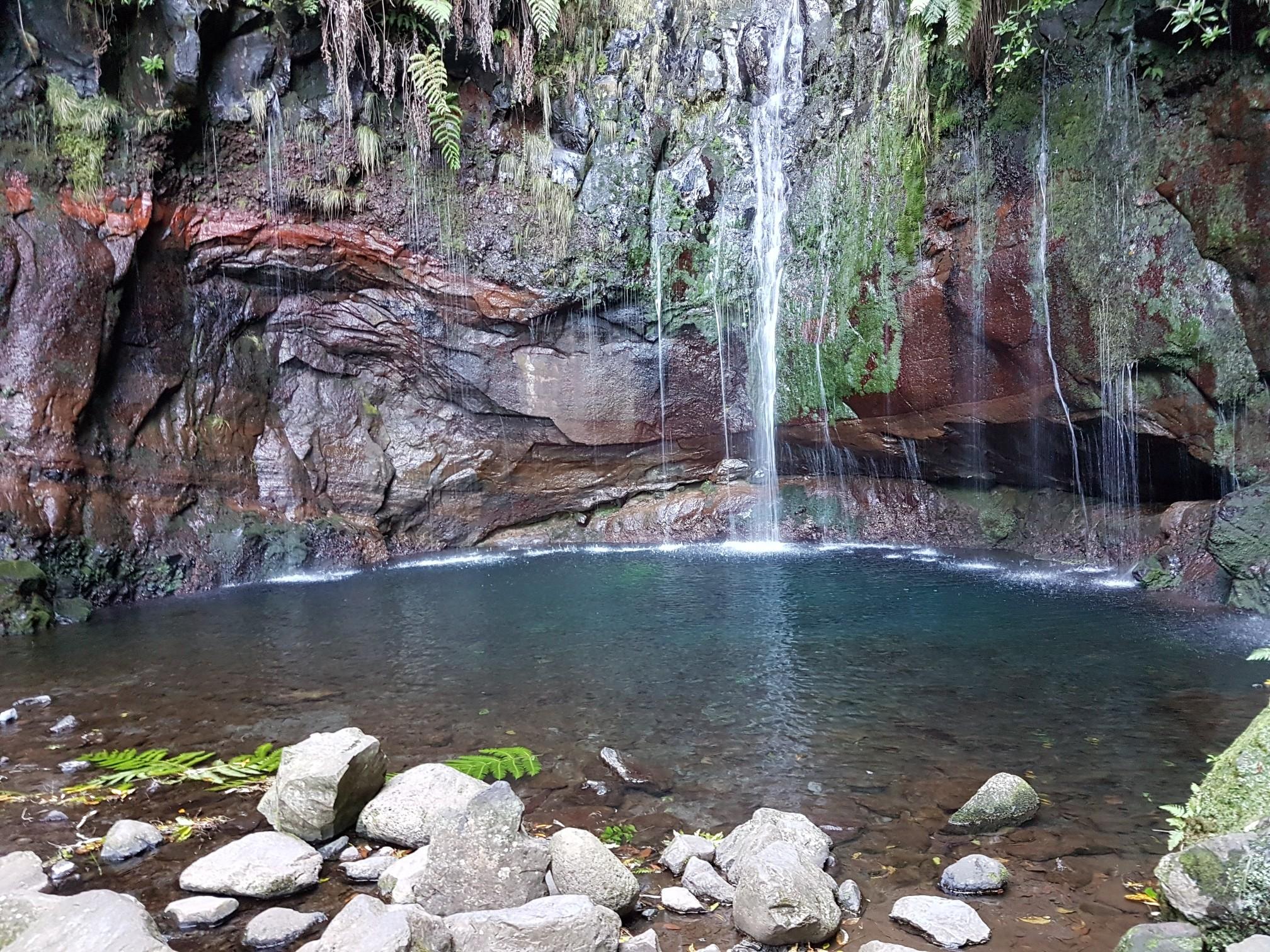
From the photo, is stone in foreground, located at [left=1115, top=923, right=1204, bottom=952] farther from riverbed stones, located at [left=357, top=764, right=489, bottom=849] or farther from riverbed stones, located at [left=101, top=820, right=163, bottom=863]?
riverbed stones, located at [left=101, top=820, right=163, bottom=863]

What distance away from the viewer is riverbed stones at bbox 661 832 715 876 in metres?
3.27

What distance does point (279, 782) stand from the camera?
3621 millimetres

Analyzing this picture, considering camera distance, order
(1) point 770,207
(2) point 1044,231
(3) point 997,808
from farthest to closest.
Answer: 1. (1) point 770,207
2. (2) point 1044,231
3. (3) point 997,808

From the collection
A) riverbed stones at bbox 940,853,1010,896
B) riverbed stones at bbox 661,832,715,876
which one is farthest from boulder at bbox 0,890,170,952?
riverbed stones at bbox 940,853,1010,896

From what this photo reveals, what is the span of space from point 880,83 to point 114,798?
11.9m

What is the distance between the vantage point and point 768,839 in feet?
10.5

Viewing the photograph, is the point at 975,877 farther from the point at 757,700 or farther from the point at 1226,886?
Result: the point at 757,700

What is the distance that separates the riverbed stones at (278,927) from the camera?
283 cm

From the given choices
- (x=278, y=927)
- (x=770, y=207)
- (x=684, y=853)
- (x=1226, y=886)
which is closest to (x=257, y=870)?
(x=278, y=927)

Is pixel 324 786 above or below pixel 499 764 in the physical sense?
above

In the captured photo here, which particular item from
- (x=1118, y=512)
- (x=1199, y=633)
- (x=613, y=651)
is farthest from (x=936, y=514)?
(x=613, y=651)

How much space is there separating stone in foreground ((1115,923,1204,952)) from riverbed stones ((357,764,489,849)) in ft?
8.10

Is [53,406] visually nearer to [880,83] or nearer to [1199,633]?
[880,83]

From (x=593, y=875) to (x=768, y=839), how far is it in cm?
79
